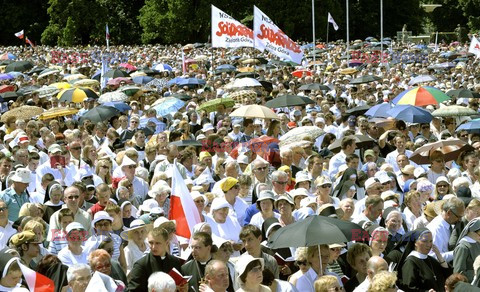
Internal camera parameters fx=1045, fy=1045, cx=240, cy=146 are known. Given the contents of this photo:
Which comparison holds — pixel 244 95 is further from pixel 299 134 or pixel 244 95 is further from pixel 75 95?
pixel 299 134

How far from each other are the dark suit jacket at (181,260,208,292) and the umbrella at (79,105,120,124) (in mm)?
9180

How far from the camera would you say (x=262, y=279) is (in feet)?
24.5

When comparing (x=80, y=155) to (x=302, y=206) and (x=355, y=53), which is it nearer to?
(x=302, y=206)

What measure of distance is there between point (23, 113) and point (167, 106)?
2.72m

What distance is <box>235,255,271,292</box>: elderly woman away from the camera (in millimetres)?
7305

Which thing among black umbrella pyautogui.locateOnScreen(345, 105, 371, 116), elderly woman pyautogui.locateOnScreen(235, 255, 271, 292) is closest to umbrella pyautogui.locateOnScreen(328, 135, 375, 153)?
black umbrella pyautogui.locateOnScreen(345, 105, 371, 116)

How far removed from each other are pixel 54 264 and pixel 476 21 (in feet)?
204

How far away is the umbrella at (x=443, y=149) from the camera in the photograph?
1279 cm

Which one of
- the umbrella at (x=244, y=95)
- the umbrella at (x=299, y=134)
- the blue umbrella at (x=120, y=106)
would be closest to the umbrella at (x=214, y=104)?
the umbrella at (x=244, y=95)

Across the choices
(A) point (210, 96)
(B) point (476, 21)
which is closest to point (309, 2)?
(B) point (476, 21)

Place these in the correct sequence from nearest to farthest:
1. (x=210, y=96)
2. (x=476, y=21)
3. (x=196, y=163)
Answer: (x=196, y=163), (x=210, y=96), (x=476, y=21)

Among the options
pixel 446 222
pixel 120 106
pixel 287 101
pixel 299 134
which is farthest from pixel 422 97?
pixel 446 222

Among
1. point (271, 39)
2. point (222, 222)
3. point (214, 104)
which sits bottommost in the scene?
point (222, 222)

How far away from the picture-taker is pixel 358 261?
27.1ft
